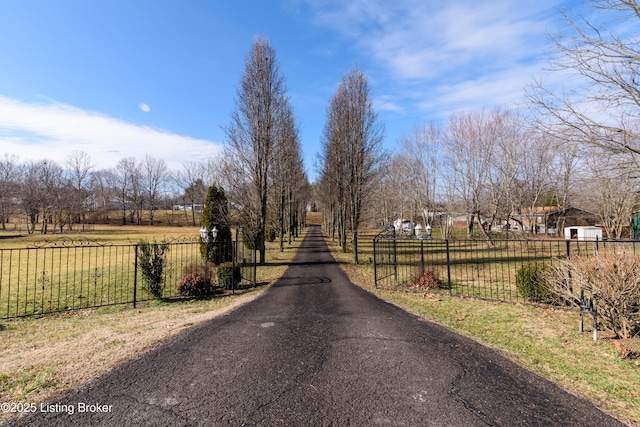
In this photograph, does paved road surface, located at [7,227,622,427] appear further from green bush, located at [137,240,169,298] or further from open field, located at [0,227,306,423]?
Answer: green bush, located at [137,240,169,298]

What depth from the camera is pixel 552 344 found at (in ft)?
15.4

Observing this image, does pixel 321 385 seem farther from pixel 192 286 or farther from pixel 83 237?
pixel 83 237

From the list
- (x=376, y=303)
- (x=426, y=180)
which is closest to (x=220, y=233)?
(x=376, y=303)

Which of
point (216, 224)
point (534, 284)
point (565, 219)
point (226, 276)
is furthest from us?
point (565, 219)

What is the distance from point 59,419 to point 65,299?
7.58 meters

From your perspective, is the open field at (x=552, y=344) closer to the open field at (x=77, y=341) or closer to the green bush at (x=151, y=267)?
the open field at (x=77, y=341)

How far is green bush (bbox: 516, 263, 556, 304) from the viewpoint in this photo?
698 cm

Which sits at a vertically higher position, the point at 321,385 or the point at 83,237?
the point at 83,237

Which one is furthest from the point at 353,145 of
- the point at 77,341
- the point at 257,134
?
the point at 77,341

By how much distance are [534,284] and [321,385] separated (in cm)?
646

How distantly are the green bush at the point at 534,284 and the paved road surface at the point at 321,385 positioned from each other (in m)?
3.56

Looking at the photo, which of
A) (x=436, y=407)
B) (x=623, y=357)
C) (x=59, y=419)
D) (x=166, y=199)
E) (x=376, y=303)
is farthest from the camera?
(x=166, y=199)

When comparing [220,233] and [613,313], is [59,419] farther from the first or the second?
[220,233]

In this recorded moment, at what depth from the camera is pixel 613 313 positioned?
4.59m
